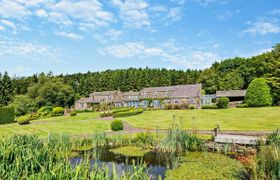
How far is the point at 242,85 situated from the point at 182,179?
64.2 m

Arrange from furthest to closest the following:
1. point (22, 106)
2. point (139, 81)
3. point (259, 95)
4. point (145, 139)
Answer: point (139, 81), point (22, 106), point (259, 95), point (145, 139)

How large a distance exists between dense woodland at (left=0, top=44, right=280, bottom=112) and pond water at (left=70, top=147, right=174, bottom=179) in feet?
123

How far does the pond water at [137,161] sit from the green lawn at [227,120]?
9.77 meters

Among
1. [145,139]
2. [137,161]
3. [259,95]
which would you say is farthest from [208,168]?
[259,95]

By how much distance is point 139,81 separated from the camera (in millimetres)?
84062

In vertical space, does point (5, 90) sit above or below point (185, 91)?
above

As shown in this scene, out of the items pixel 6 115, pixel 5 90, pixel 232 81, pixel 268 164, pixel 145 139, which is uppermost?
pixel 232 81

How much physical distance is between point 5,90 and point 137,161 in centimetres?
5678

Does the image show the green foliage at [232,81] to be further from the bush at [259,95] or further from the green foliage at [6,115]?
the green foliage at [6,115]

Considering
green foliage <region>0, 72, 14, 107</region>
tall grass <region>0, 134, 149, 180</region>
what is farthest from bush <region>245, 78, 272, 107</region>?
green foliage <region>0, 72, 14, 107</region>

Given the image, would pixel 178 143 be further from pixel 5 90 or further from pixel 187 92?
pixel 5 90

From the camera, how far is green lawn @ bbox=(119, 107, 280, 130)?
87.8 ft

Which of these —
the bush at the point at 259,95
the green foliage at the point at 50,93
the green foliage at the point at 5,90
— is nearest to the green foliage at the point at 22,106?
the green foliage at the point at 50,93

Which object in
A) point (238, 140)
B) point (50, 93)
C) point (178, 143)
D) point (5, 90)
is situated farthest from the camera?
point (50, 93)
